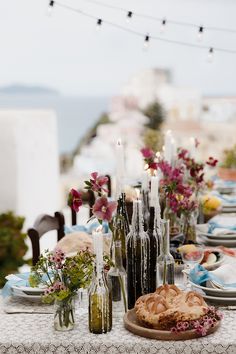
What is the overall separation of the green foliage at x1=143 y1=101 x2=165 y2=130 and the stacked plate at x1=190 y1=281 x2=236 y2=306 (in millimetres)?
5748

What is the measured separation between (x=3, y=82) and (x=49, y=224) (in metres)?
6.68

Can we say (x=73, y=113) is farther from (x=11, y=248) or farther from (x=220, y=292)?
(x=220, y=292)

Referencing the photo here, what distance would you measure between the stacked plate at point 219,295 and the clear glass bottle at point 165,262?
9cm

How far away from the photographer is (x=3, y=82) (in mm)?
9445

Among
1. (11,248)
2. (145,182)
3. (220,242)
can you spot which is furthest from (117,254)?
(11,248)

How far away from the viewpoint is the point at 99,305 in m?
1.92

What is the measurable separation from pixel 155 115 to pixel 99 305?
617cm

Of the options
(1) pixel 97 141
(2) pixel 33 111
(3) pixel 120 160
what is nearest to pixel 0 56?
(1) pixel 97 141

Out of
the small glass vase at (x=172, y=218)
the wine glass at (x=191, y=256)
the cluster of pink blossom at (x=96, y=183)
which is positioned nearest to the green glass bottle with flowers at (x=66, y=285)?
the cluster of pink blossom at (x=96, y=183)

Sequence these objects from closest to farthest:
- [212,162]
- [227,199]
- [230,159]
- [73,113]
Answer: [212,162]
[227,199]
[230,159]
[73,113]

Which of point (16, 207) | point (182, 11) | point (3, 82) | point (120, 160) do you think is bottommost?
point (16, 207)

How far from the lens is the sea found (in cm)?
951

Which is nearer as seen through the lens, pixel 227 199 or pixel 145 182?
pixel 145 182

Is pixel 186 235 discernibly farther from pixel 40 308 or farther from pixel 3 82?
pixel 3 82
